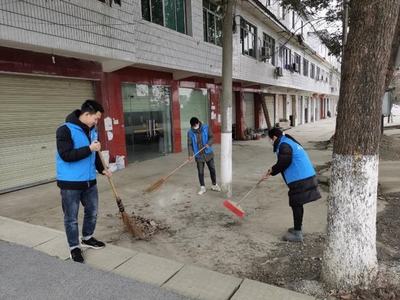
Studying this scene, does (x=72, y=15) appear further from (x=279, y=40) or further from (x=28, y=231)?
(x=279, y=40)

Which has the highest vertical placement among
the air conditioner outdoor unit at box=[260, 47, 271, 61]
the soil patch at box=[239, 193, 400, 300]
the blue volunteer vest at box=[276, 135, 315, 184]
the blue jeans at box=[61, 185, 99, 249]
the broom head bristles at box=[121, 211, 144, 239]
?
the air conditioner outdoor unit at box=[260, 47, 271, 61]

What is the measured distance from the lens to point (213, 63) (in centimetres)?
1264


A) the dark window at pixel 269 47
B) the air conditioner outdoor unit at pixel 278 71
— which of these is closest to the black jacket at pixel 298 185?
the dark window at pixel 269 47

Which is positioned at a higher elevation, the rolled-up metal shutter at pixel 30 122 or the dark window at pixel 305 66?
the dark window at pixel 305 66

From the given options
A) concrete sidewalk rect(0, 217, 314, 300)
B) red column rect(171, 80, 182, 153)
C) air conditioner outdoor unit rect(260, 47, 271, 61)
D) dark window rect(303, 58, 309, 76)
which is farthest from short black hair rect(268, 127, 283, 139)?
dark window rect(303, 58, 309, 76)

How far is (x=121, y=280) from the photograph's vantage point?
9.98 ft

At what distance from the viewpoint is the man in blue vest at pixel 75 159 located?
3271mm

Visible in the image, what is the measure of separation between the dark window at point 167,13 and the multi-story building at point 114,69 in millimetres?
32

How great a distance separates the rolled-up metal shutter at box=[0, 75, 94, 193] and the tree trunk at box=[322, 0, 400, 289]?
641 centimetres

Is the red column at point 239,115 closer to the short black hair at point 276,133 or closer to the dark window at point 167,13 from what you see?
the dark window at point 167,13

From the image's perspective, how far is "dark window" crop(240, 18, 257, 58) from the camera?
15.4 m

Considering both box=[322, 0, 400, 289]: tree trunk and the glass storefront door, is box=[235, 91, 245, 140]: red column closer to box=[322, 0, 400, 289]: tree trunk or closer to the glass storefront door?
the glass storefront door

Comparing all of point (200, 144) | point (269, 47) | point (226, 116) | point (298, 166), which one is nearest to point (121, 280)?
point (298, 166)

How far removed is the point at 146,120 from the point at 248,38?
25.2ft
